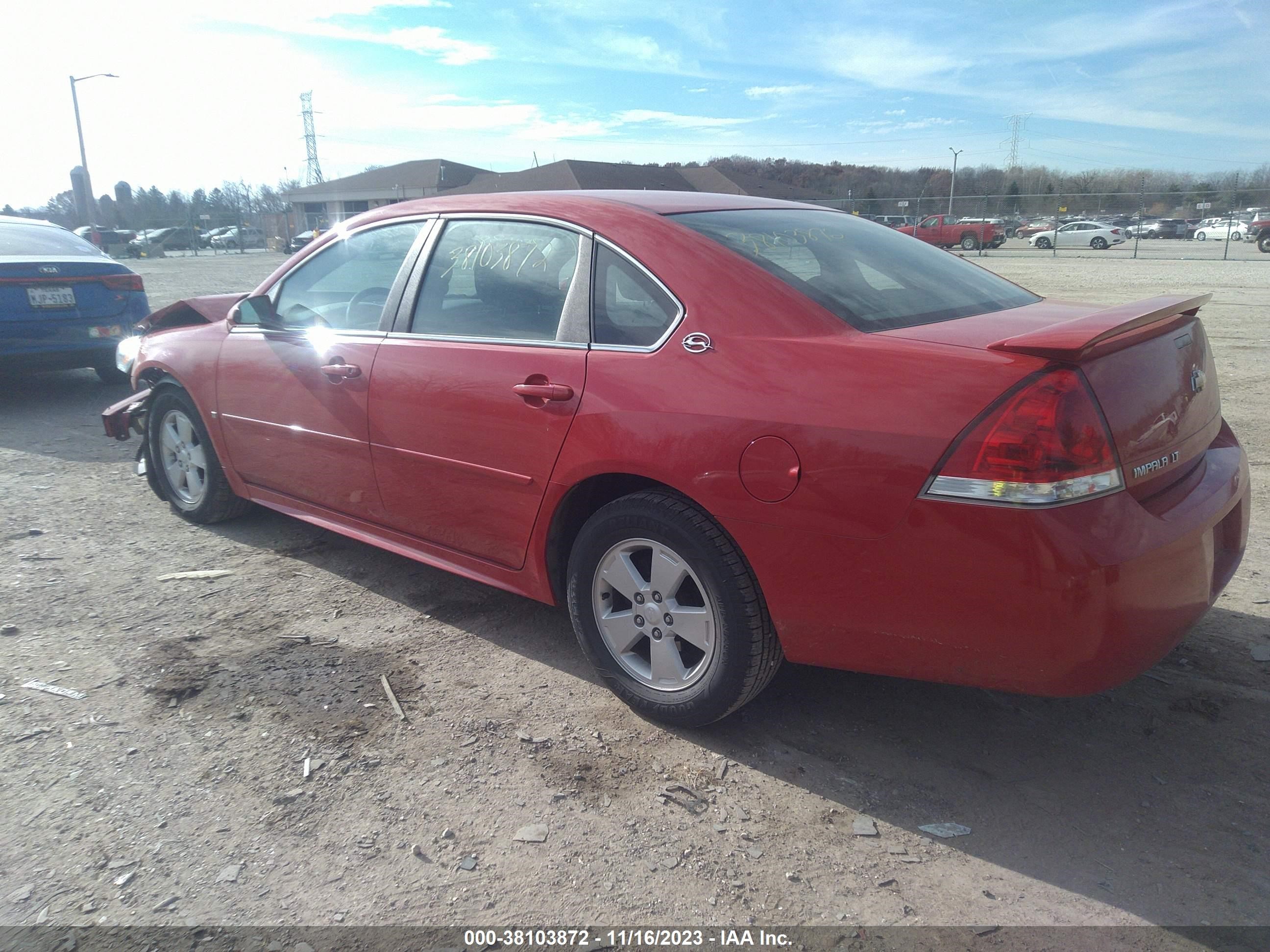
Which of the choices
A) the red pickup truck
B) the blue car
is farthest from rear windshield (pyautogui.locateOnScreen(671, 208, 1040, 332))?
the red pickup truck

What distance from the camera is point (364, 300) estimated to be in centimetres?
389

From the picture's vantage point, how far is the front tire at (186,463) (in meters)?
4.73

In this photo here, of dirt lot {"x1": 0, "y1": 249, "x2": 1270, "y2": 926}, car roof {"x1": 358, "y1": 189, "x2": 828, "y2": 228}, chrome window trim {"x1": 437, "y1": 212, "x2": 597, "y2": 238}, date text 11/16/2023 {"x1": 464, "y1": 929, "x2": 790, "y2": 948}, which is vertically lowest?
date text 11/16/2023 {"x1": 464, "y1": 929, "x2": 790, "y2": 948}

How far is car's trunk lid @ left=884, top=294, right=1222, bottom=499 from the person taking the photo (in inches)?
89.1

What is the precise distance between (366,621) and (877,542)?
2.29 metres

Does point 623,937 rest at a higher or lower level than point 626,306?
lower

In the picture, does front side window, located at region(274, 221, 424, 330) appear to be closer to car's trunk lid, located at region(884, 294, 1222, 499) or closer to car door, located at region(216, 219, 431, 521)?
car door, located at region(216, 219, 431, 521)

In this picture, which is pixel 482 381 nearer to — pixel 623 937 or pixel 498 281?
pixel 498 281

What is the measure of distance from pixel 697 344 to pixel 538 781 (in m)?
1.37

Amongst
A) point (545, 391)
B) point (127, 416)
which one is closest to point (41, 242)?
point (127, 416)

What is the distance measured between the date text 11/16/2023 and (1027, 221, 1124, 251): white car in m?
39.3

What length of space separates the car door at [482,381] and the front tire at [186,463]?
1.56 m

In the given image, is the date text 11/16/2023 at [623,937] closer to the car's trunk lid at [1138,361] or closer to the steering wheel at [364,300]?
the car's trunk lid at [1138,361]

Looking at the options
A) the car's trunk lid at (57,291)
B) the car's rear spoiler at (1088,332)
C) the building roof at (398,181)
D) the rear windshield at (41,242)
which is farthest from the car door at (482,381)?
the building roof at (398,181)
